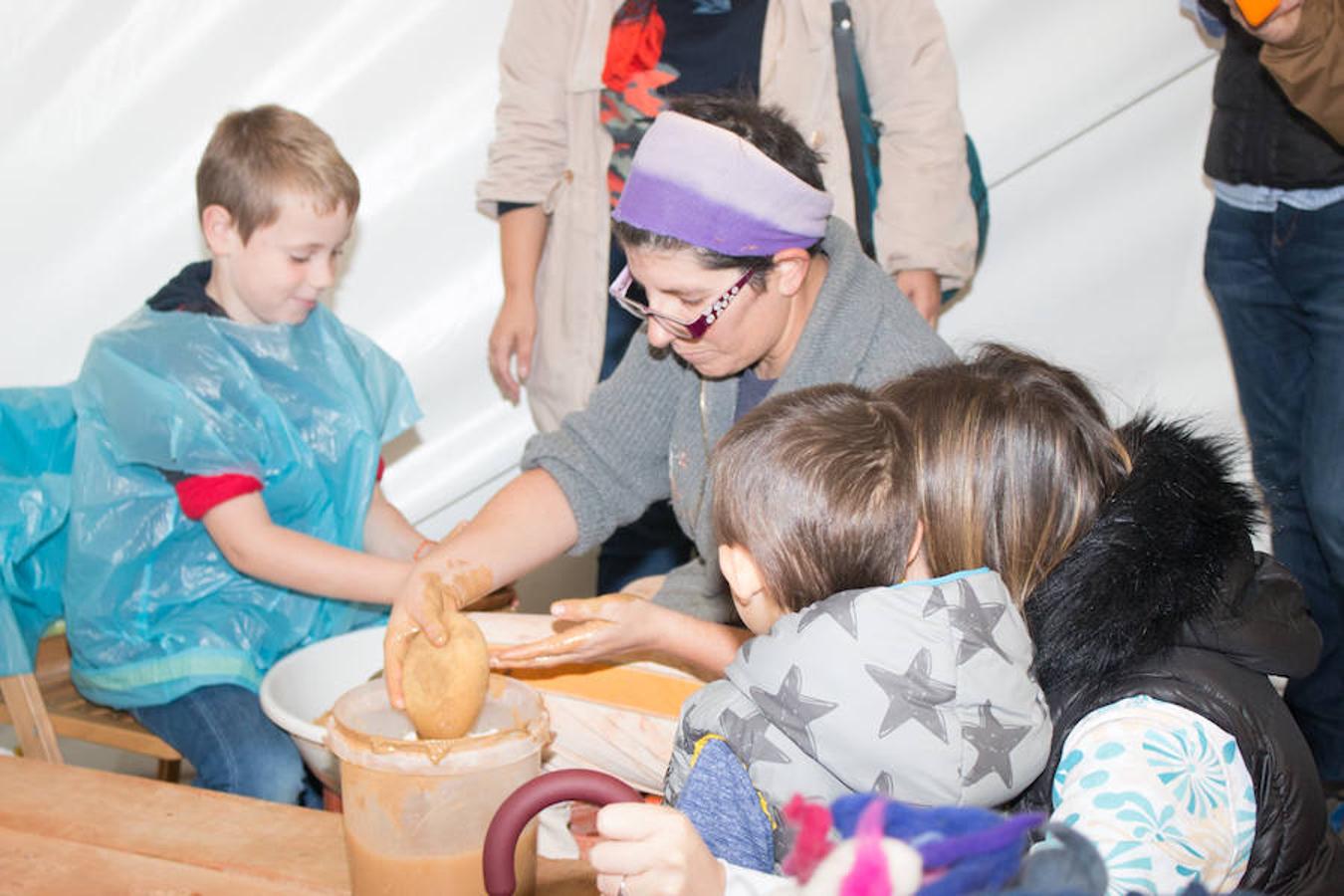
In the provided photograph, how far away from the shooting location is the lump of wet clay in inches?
55.1

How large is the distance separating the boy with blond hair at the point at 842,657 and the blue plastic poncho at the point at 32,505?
1233 millimetres

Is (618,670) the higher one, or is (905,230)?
(905,230)

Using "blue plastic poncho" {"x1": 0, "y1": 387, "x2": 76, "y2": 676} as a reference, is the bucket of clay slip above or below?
below

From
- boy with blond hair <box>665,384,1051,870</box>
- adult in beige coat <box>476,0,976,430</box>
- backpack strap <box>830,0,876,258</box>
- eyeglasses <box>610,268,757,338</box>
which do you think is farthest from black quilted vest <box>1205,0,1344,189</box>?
boy with blond hair <box>665,384,1051,870</box>

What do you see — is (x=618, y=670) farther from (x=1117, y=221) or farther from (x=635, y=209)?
(x=1117, y=221)

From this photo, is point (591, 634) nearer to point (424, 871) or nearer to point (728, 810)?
point (424, 871)

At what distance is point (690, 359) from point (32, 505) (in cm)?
105

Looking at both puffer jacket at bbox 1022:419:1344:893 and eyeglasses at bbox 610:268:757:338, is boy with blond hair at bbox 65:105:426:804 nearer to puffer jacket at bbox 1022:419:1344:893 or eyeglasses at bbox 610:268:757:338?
eyeglasses at bbox 610:268:757:338

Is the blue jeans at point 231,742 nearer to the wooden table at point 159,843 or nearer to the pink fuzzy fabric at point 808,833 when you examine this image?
the wooden table at point 159,843

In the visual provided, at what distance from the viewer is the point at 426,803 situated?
126cm

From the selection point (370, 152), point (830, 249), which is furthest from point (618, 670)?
point (370, 152)

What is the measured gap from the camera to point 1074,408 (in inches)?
49.1

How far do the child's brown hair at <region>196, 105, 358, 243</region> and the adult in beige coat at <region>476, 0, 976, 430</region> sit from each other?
362mm

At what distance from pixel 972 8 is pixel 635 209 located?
131cm
